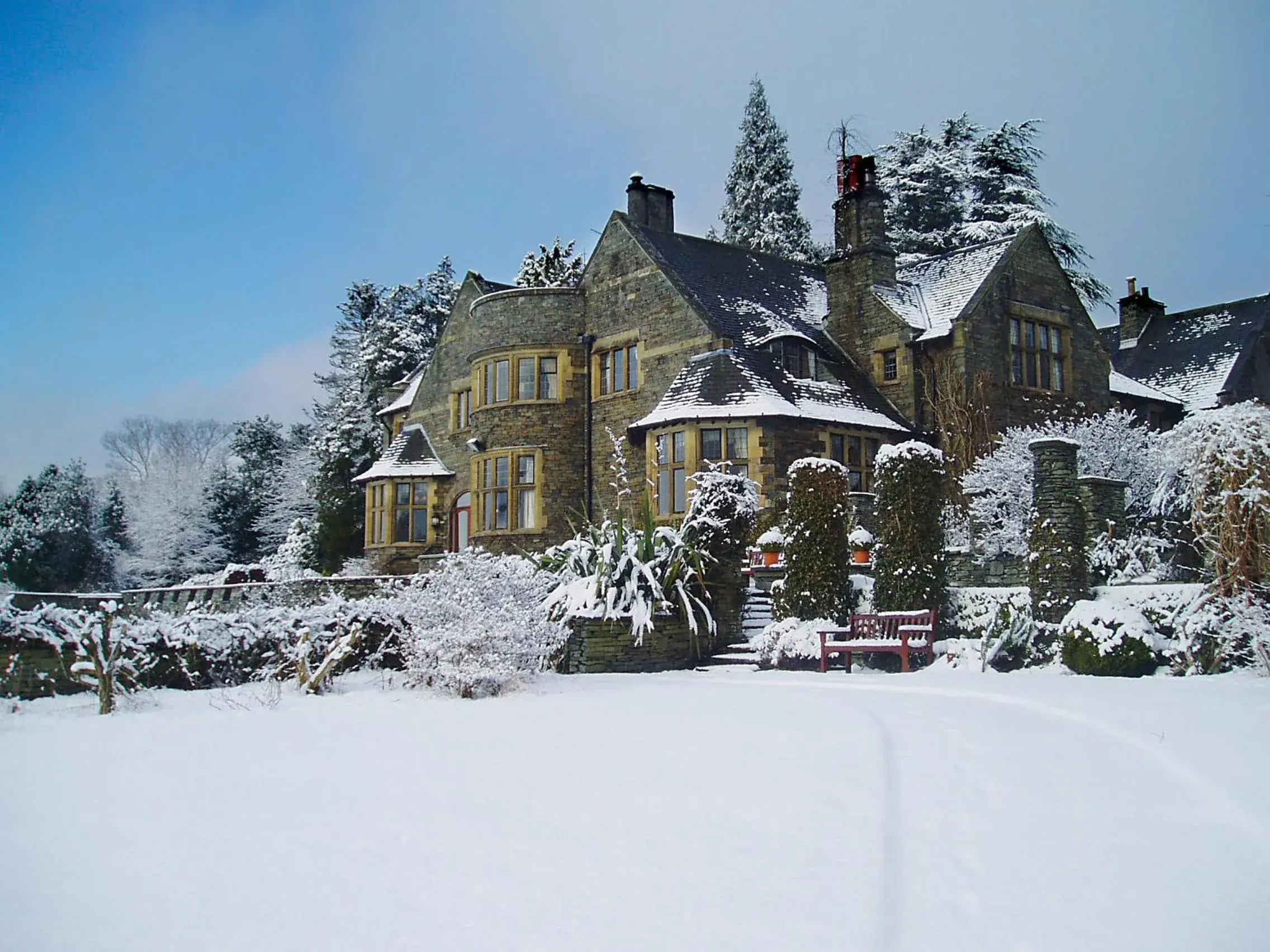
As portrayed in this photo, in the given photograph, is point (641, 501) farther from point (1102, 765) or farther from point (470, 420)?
point (1102, 765)

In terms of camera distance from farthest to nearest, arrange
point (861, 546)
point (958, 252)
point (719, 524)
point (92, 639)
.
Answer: point (958, 252) < point (861, 546) < point (719, 524) < point (92, 639)

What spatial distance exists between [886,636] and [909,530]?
1.51m

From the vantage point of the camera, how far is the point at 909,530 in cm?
1543

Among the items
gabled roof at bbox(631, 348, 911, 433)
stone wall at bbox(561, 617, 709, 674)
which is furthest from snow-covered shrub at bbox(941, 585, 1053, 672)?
gabled roof at bbox(631, 348, 911, 433)

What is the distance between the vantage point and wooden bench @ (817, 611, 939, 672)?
47.2 feet

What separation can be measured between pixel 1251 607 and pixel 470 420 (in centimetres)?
2002

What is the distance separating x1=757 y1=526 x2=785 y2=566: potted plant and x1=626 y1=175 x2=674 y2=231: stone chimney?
1287cm

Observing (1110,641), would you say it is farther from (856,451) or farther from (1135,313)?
(1135,313)

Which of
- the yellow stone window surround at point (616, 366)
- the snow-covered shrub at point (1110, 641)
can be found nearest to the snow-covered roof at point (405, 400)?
the yellow stone window surround at point (616, 366)

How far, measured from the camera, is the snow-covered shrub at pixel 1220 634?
39.1 ft

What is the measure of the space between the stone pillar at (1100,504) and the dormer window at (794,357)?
32.7 feet

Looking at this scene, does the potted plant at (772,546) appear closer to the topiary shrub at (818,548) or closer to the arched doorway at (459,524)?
the topiary shrub at (818,548)

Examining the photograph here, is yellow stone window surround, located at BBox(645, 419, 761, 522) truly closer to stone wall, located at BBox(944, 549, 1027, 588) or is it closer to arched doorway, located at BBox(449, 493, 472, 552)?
stone wall, located at BBox(944, 549, 1027, 588)

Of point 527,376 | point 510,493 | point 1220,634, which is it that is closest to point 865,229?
point 527,376
